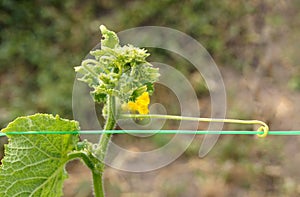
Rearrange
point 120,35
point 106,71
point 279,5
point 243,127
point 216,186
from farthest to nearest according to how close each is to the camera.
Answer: point 279,5, point 120,35, point 243,127, point 216,186, point 106,71

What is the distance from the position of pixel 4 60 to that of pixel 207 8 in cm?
125

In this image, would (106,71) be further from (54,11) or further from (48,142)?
(54,11)

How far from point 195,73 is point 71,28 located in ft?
2.68

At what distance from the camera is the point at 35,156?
104cm

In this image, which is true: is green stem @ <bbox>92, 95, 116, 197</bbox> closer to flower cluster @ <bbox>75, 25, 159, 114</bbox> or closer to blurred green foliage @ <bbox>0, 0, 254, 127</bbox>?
flower cluster @ <bbox>75, 25, 159, 114</bbox>

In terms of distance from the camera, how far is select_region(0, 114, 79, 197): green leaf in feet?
3.36

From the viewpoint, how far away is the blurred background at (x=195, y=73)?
2.85 meters

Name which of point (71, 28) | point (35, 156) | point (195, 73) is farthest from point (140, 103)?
point (71, 28)

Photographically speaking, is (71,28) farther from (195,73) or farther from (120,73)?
(120,73)

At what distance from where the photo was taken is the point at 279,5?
11.6 feet

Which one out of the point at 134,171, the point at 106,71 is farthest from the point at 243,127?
the point at 106,71

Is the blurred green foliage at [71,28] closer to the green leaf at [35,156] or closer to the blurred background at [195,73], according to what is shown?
the blurred background at [195,73]

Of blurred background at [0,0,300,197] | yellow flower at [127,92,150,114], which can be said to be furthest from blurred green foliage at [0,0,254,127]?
yellow flower at [127,92,150,114]

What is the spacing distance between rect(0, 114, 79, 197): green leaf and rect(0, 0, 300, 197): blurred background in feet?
5.80
